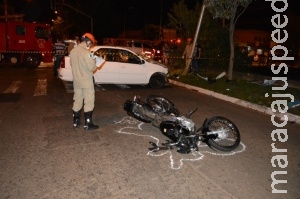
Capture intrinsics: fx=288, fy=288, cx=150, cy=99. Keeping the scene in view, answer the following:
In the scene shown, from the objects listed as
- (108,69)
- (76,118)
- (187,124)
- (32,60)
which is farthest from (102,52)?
(32,60)

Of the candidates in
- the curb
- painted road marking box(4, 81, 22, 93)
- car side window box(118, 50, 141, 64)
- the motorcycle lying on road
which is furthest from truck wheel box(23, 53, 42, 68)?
the motorcycle lying on road

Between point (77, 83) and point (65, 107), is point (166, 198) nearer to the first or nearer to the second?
point (77, 83)

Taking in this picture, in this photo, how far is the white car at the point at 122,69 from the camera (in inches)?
412

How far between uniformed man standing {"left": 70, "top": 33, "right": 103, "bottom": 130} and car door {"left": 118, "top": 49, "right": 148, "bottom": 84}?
A: 483 cm

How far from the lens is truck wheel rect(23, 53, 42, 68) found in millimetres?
18484

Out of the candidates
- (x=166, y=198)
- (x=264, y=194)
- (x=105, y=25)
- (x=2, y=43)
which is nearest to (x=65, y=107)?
(x=166, y=198)

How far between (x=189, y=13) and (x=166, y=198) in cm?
A: 1425

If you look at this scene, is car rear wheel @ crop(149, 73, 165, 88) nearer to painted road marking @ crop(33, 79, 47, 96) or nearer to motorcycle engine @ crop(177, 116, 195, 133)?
painted road marking @ crop(33, 79, 47, 96)

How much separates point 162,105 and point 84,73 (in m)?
1.75

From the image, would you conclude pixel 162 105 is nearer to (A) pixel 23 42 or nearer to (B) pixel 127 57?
(B) pixel 127 57

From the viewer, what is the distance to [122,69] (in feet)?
35.1

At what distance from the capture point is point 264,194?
3756 millimetres

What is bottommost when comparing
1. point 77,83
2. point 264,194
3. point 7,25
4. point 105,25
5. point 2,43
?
point 264,194

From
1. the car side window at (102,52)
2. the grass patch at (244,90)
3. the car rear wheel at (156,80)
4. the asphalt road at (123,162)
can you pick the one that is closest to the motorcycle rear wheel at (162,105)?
the asphalt road at (123,162)
